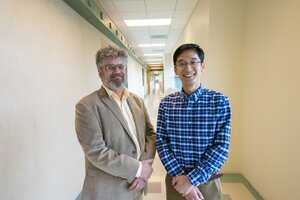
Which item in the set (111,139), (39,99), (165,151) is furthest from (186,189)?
(39,99)

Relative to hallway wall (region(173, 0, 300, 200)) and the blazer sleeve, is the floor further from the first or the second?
the blazer sleeve

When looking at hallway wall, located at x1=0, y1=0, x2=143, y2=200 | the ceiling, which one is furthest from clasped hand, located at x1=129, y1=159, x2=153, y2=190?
the ceiling

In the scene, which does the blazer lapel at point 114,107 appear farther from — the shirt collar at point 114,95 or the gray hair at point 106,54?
the gray hair at point 106,54

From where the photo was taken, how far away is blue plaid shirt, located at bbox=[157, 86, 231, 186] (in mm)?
1247

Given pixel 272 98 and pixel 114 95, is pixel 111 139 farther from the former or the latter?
pixel 272 98

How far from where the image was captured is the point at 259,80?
2.58 metres

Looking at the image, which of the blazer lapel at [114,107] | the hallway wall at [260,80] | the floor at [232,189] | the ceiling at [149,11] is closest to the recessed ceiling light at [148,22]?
the ceiling at [149,11]

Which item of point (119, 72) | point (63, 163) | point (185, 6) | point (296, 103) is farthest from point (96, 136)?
point (185, 6)

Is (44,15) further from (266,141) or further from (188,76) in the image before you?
(266,141)

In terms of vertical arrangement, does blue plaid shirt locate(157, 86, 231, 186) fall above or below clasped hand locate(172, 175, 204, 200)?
above

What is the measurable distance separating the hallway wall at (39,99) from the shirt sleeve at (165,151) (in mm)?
1200

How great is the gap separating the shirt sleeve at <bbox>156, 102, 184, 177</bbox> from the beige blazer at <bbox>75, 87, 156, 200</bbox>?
148mm

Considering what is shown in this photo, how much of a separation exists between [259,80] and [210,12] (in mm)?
1260

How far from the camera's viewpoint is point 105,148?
121cm
